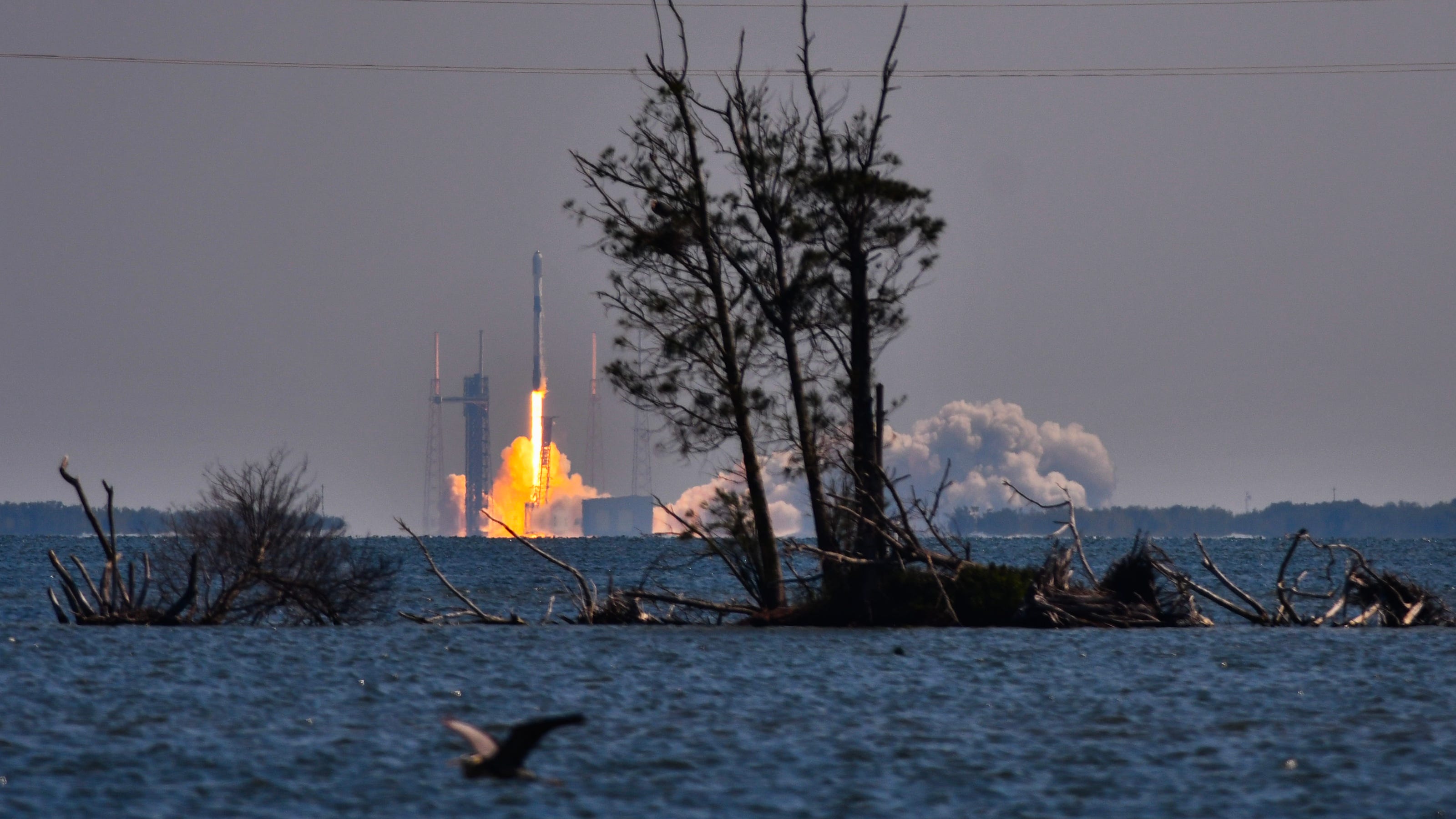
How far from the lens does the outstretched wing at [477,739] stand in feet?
57.3

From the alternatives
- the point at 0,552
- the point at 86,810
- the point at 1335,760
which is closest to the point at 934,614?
the point at 1335,760

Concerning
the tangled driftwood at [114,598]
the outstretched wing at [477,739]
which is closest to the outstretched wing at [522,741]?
the outstretched wing at [477,739]

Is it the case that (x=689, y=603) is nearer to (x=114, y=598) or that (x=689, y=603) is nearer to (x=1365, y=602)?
(x=114, y=598)

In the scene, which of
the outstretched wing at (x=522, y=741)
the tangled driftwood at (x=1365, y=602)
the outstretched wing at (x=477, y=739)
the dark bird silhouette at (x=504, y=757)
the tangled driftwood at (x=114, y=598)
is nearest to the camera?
the outstretched wing at (x=477, y=739)

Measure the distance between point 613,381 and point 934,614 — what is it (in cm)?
995

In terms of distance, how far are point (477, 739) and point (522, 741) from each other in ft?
2.45

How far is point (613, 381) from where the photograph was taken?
4109cm

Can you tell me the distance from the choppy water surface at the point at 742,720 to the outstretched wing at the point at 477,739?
43cm

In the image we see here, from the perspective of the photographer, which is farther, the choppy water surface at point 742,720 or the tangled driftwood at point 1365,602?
the tangled driftwood at point 1365,602

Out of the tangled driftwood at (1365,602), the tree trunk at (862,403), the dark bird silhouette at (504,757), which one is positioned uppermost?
the tree trunk at (862,403)

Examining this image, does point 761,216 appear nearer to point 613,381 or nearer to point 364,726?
point 613,381

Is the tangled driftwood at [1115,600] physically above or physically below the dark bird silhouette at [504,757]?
above

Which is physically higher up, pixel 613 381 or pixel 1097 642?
pixel 613 381

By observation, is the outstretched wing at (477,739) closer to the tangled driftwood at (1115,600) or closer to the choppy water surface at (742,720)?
the choppy water surface at (742,720)
